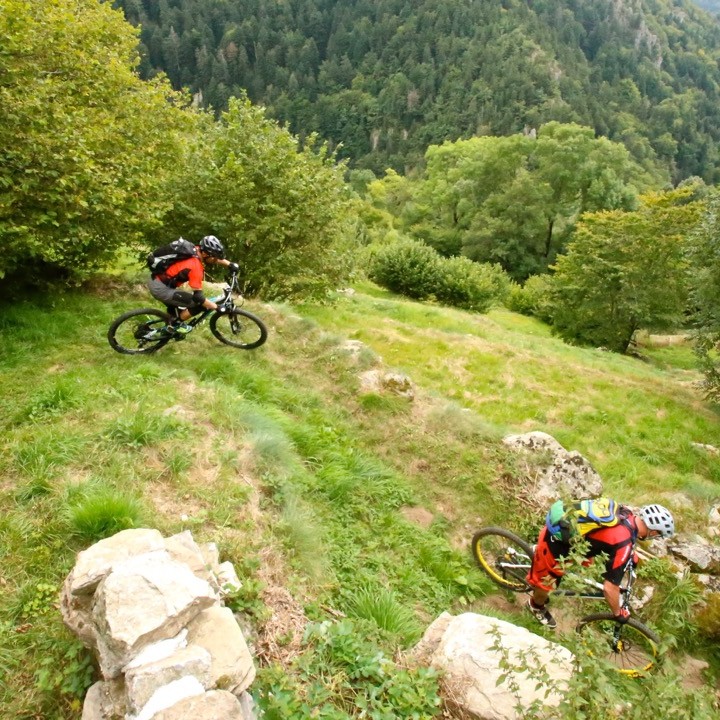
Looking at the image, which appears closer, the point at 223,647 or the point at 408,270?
the point at 223,647

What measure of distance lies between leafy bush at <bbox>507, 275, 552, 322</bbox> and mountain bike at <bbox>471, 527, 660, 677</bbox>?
98.1 feet

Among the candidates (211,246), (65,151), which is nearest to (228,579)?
(211,246)

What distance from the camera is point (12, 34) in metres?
8.22

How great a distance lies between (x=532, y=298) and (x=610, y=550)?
34.5 metres

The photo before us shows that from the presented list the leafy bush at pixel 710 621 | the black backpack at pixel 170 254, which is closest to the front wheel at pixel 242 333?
the black backpack at pixel 170 254

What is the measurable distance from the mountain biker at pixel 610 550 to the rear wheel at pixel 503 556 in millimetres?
267

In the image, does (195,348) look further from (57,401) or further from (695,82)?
(695,82)

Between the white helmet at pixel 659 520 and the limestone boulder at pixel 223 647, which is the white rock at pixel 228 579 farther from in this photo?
the white helmet at pixel 659 520

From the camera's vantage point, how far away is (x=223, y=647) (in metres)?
3.42

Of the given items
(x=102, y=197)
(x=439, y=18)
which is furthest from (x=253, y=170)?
(x=439, y=18)

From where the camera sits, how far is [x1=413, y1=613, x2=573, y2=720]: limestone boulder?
3.84m

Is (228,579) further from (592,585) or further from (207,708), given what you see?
(592,585)

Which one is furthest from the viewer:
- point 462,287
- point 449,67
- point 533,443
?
point 449,67

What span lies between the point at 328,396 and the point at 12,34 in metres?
8.31
